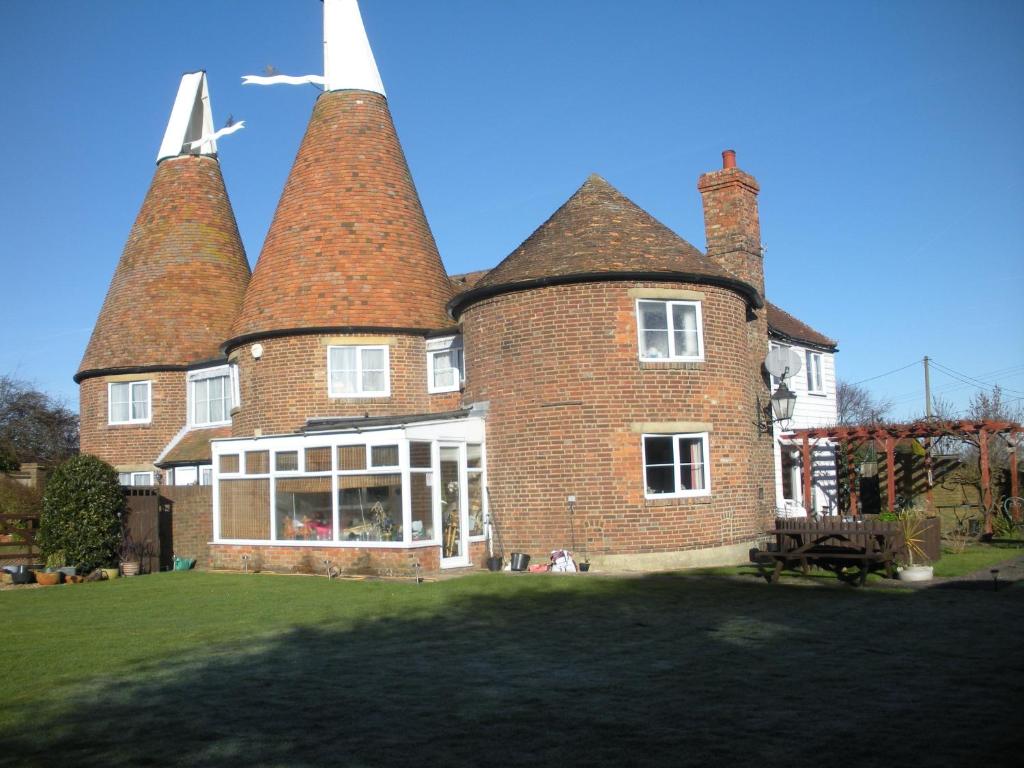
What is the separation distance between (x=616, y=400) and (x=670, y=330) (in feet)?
5.93

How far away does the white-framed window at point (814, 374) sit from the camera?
87.2 feet

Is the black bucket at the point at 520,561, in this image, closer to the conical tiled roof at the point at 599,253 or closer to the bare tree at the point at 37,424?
the conical tiled roof at the point at 599,253

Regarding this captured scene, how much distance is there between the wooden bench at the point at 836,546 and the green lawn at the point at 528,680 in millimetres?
690

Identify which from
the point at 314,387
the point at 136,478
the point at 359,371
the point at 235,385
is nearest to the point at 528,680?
the point at 314,387

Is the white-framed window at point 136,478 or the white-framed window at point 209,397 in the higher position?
the white-framed window at point 209,397

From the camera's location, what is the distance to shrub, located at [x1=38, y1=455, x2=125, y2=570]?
20.3 metres

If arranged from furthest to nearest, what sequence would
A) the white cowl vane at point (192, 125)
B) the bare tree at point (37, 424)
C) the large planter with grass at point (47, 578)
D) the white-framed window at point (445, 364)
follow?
the bare tree at point (37, 424) → the white cowl vane at point (192, 125) → the white-framed window at point (445, 364) → the large planter with grass at point (47, 578)

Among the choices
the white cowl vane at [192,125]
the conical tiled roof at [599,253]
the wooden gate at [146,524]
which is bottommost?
the wooden gate at [146,524]

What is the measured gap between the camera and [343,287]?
2273 cm

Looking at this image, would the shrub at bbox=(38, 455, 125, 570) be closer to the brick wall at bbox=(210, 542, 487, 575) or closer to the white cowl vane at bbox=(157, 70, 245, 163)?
the brick wall at bbox=(210, 542, 487, 575)

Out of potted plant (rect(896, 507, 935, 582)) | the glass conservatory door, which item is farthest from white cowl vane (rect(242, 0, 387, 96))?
potted plant (rect(896, 507, 935, 582))

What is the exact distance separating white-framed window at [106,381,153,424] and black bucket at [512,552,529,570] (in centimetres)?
1370

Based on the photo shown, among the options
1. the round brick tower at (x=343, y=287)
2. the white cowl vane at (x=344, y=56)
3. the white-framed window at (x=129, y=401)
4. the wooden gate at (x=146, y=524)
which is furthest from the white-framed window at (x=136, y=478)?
the white cowl vane at (x=344, y=56)

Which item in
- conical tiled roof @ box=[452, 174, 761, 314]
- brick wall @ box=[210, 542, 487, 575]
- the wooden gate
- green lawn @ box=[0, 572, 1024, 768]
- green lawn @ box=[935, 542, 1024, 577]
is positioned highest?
conical tiled roof @ box=[452, 174, 761, 314]
